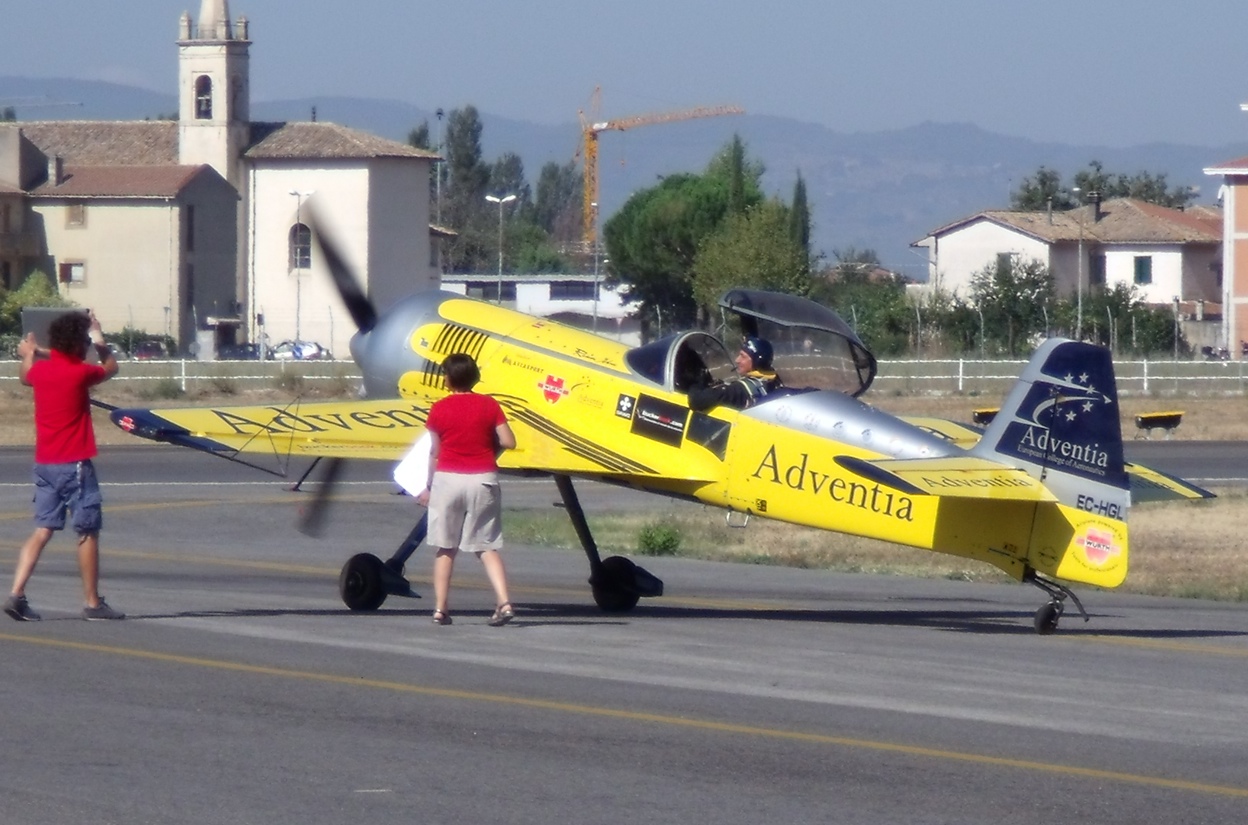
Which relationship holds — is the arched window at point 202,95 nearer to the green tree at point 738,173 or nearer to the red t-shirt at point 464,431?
the green tree at point 738,173

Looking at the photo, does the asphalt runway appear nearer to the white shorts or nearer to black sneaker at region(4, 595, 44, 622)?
black sneaker at region(4, 595, 44, 622)

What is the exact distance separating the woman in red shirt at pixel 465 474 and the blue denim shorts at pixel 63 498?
2.09 metres

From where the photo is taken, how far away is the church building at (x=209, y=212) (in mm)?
83000

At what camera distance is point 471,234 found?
134m

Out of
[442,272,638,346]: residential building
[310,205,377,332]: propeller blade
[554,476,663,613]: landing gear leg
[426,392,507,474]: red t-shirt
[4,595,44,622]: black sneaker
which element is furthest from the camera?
[442,272,638,346]: residential building

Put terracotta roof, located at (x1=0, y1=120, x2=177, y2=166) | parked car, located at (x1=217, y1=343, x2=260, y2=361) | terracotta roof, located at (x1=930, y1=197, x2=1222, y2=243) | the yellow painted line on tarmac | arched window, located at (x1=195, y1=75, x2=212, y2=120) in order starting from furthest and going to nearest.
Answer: arched window, located at (x1=195, y1=75, x2=212, y2=120)
terracotta roof, located at (x1=0, y1=120, x2=177, y2=166)
terracotta roof, located at (x1=930, y1=197, x2=1222, y2=243)
parked car, located at (x1=217, y1=343, x2=260, y2=361)
the yellow painted line on tarmac

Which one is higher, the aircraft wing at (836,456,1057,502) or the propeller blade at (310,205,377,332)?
the propeller blade at (310,205,377,332)

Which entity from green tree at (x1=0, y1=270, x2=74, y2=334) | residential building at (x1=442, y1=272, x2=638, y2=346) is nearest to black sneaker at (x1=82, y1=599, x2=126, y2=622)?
green tree at (x1=0, y1=270, x2=74, y2=334)

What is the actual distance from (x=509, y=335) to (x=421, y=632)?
290cm

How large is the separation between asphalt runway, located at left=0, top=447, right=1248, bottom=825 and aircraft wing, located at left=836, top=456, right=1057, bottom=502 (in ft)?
3.25

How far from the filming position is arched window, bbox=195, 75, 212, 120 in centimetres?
9256

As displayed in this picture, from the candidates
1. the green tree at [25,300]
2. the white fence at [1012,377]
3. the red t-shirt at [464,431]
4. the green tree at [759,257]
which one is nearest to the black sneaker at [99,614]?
the red t-shirt at [464,431]

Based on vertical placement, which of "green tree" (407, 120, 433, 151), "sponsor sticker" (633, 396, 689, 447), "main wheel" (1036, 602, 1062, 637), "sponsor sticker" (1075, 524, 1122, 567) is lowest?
"main wheel" (1036, 602, 1062, 637)

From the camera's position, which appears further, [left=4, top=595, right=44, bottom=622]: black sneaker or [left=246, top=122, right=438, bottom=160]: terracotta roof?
[left=246, top=122, right=438, bottom=160]: terracotta roof
